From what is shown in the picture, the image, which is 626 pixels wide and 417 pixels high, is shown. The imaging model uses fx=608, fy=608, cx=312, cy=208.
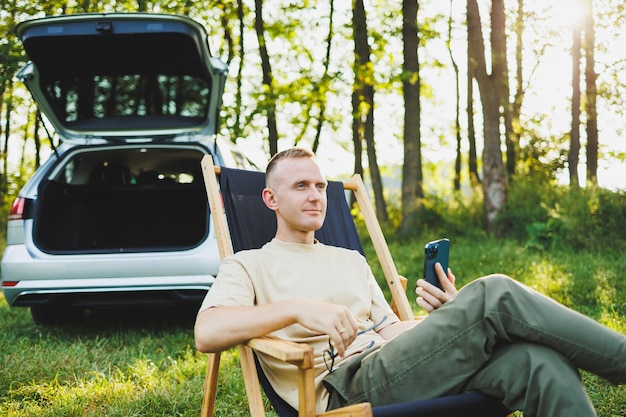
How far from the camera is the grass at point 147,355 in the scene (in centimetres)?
298

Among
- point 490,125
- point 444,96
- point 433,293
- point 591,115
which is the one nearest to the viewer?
point 433,293

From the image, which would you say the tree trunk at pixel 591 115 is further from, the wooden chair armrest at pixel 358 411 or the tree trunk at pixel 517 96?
the wooden chair armrest at pixel 358 411

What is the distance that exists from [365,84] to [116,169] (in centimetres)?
752

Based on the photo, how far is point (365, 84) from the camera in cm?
1206

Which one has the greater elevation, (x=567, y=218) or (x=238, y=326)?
(x=238, y=326)

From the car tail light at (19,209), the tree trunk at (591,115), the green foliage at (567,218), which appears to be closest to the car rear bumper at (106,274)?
the car tail light at (19,209)

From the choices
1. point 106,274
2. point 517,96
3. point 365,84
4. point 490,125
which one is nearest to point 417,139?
point 490,125

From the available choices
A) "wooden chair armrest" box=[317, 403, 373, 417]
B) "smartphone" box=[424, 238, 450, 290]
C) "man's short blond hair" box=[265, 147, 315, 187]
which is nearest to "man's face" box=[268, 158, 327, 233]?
"man's short blond hair" box=[265, 147, 315, 187]

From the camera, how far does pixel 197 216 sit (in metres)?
5.64

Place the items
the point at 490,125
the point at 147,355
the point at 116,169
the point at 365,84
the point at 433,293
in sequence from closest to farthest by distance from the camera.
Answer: the point at 433,293 → the point at 147,355 → the point at 116,169 → the point at 490,125 → the point at 365,84

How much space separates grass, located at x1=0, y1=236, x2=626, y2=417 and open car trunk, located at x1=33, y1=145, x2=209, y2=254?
0.74 meters

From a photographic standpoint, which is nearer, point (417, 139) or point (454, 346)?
point (454, 346)

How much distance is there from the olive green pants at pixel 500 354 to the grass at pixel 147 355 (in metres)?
1.24

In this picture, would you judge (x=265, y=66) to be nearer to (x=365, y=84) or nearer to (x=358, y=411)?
(x=365, y=84)
